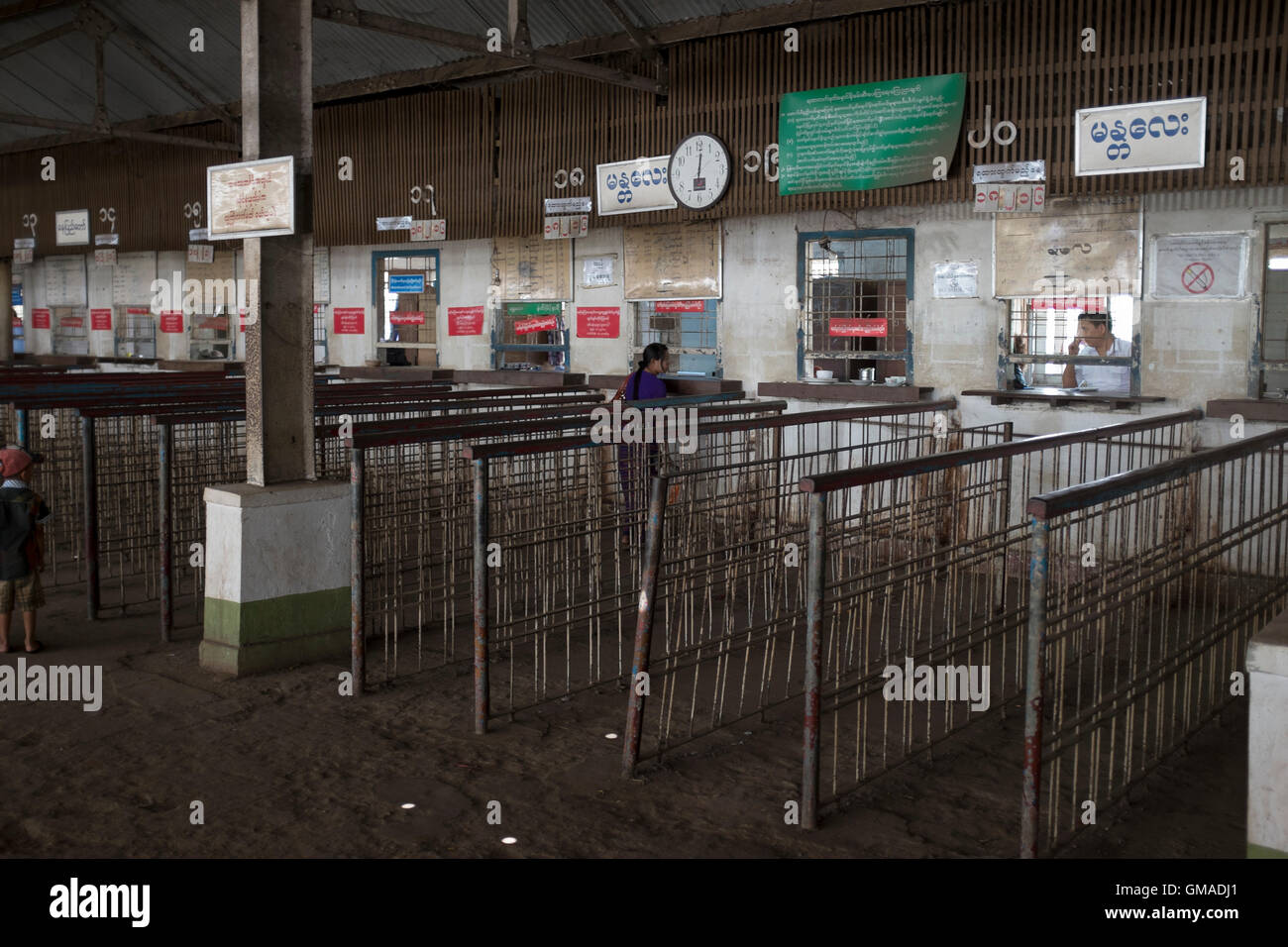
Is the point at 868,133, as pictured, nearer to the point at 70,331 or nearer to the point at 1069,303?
the point at 1069,303

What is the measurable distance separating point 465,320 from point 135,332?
264 inches

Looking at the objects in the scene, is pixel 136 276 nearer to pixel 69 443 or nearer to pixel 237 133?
pixel 237 133

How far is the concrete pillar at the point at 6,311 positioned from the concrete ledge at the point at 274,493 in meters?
14.5

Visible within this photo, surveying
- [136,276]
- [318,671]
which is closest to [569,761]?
[318,671]

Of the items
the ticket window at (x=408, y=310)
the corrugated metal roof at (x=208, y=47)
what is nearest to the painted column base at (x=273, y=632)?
the corrugated metal roof at (x=208, y=47)

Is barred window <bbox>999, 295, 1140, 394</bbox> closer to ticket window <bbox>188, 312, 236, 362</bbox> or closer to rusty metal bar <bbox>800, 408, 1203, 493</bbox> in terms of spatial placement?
rusty metal bar <bbox>800, 408, 1203, 493</bbox>

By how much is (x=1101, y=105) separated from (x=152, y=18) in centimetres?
1013

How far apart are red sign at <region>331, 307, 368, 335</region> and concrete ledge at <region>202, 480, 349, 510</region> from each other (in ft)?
24.9

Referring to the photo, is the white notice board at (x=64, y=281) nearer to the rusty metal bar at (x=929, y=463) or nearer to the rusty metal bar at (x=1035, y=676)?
the rusty metal bar at (x=929, y=463)

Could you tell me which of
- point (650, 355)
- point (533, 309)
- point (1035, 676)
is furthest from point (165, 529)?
point (533, 309)

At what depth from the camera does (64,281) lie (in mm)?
17406

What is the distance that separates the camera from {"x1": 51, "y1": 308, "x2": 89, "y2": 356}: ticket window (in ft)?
56.3

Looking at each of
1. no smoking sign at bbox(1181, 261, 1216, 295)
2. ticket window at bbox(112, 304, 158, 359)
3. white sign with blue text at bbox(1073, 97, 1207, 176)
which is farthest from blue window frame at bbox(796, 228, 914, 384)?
ticket window at bbox(112, 304, 158, 359)

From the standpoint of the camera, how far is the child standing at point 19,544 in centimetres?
609
